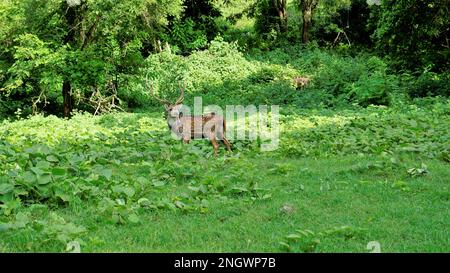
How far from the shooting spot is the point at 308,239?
5.39 metres

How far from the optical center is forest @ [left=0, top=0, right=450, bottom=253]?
18.8ft

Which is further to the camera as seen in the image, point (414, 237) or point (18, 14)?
point (18, 14)

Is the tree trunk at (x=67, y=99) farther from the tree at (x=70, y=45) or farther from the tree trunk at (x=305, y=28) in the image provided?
the tree trunk at (x=305, y=28)

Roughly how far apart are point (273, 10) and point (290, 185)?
27.7 m

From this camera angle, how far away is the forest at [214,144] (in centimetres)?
573

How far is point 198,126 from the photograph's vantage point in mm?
11164

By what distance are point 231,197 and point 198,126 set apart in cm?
406

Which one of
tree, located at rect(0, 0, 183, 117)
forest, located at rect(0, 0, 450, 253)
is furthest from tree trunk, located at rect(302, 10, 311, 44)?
tree, located at rect(0, 0, 183, 117)

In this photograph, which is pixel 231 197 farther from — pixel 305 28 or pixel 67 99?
pixel 305 28

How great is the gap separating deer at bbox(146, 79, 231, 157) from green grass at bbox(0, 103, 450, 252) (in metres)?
0.25

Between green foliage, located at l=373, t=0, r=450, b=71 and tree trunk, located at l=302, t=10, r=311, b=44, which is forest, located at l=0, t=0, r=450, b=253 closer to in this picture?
green foliage, located at l=373, t=0, r=450, b=71

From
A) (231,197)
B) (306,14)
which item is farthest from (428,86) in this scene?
(231,197)
